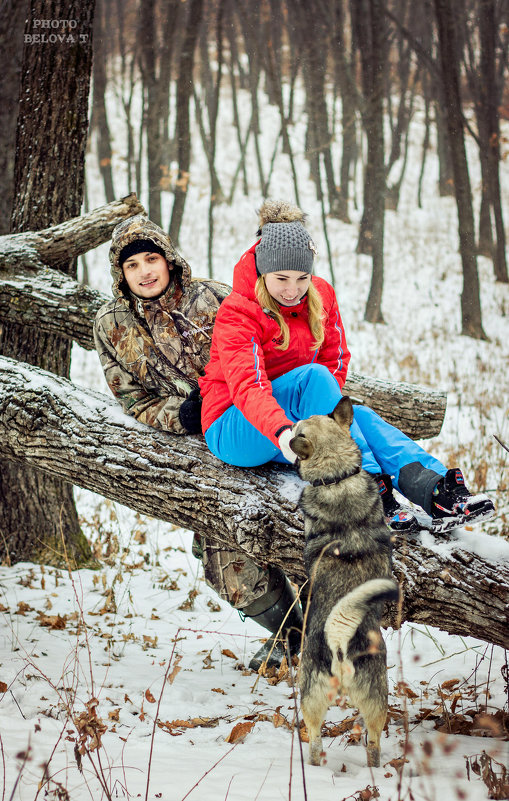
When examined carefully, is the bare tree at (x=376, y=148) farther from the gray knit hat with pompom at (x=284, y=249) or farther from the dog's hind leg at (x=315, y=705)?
the dog's hind leg at (x=315, y=705)

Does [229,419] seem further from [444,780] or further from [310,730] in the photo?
[444,780]

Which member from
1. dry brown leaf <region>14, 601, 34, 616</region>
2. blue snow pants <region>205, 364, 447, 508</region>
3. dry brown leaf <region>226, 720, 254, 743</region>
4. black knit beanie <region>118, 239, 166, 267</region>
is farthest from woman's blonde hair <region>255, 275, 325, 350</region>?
dry brown leaf <region>14, 601, 34, 616</region>

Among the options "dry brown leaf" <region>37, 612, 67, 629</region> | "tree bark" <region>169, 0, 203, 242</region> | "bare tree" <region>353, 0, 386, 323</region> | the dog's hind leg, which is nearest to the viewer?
the dog's hind leg

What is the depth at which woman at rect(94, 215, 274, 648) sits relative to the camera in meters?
3.82

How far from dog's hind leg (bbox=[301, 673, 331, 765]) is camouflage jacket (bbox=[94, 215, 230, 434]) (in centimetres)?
201

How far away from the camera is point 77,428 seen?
3652mm

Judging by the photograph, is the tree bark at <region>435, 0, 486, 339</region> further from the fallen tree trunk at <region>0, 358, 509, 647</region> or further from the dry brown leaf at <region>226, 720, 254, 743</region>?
the dry brown leaf at <region>226, 720, 254, 743</region>

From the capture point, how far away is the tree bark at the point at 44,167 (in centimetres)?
507

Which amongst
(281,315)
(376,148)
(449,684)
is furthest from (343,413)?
(376,148)

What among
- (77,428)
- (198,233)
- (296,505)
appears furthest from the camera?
(198,233)

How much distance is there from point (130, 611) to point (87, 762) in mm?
2122

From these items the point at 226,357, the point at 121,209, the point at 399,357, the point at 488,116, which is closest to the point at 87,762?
the point at 226,357

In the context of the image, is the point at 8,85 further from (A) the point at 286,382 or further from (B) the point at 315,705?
(B) the point at 315,705

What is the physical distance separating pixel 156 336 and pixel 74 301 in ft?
3.88
